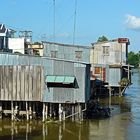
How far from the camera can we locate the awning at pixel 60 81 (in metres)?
36.4

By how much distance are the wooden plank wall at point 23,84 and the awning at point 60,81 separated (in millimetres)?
672

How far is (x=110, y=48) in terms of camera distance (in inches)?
2498

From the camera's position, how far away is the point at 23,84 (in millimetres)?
37219

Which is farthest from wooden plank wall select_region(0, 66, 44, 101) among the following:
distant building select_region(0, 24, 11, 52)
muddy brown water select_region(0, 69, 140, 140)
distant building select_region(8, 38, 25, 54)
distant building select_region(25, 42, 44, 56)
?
distant building select_region(25, 42, 44, 56)

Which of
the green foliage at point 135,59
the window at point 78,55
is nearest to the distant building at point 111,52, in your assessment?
the window at point 78,55

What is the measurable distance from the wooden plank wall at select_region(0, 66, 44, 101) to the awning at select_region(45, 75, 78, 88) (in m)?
0.67

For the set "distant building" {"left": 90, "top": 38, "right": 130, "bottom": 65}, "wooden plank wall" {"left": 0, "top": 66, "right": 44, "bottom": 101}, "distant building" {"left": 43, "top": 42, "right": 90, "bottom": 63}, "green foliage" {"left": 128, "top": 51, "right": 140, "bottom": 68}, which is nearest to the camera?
"wooden plank wall" {"left": 0, "top": 66, "right": 44, "bottom": 101}

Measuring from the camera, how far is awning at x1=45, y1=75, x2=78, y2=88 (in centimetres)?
3644

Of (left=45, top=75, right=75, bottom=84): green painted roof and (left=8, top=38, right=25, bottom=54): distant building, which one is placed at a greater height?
(left=8, top=38, right=25, bottom=54): distant building

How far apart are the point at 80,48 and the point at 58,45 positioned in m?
2.96

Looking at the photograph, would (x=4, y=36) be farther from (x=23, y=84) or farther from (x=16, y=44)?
(x=23, y=84)

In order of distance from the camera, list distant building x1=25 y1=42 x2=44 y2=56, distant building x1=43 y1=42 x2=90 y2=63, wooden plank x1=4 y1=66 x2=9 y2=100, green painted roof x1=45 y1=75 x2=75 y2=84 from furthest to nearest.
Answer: distant building x1=25 y1=42 x2=44 y2=56, distant building x1=43 y1=42 x2=90 y2=63, wooden plank x1=4 y1=66 x2=9 y2=100, green painted roof x1=45 y1=75 x2=75 y2=84

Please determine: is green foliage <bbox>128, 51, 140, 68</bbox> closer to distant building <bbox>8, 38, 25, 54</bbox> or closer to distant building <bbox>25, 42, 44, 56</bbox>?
distant building <bbox>25, 42, 44, 56</bbox>

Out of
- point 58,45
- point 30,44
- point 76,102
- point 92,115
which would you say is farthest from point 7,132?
point 30,44
